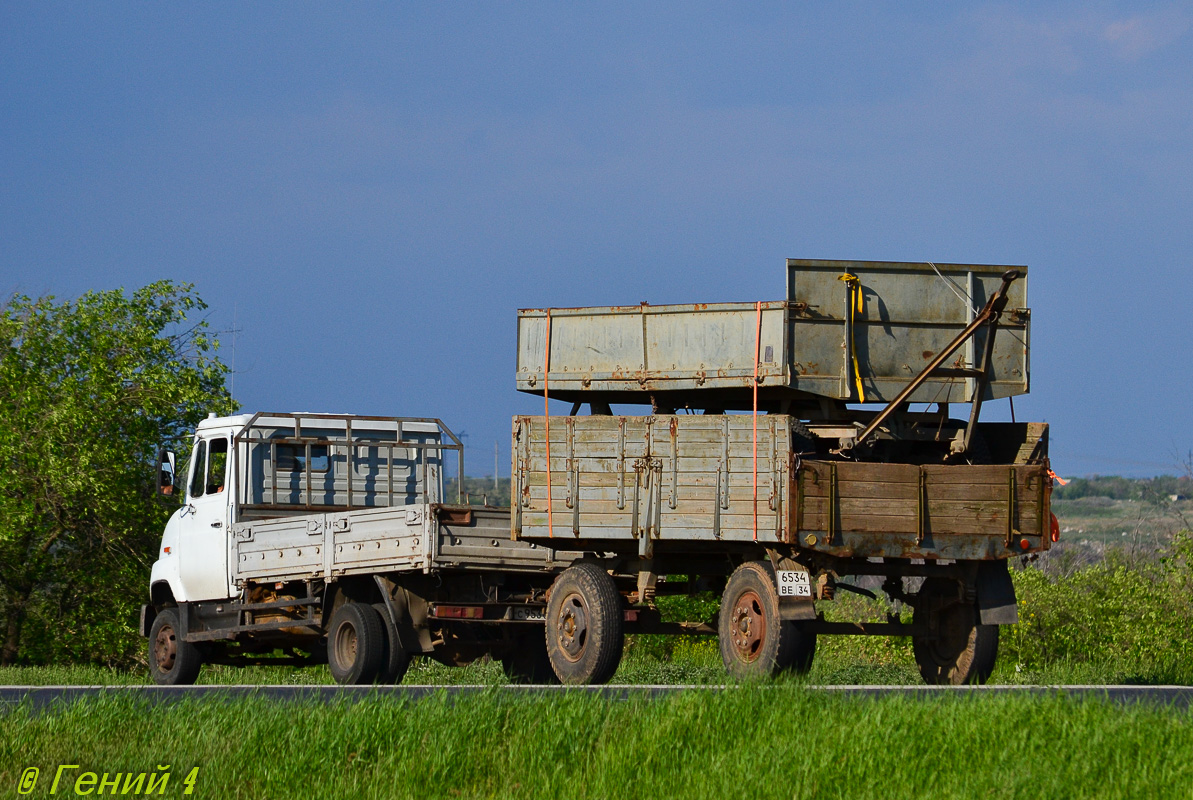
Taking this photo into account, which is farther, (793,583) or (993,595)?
(993,595)

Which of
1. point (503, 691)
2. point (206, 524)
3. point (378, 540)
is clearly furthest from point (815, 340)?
point (206, 524)

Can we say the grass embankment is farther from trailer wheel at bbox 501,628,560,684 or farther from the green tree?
the green tree

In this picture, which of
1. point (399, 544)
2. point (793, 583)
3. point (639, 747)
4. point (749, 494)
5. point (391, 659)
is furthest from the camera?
point (391, 659)

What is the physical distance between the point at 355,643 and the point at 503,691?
4741 millimetres

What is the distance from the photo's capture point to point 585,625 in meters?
14.7

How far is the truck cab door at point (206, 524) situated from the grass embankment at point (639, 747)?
736cm

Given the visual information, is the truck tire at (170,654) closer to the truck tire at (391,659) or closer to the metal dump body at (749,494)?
the truck tire at (391,659)

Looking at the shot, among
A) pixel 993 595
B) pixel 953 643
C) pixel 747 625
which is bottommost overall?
pixel 953 643

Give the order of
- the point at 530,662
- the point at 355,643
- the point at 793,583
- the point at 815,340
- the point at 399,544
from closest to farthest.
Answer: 1. the point at 793,583
2. the point at 815,340
3. the point at 399,544
4. the point at 355,643
5. the point at 530,662

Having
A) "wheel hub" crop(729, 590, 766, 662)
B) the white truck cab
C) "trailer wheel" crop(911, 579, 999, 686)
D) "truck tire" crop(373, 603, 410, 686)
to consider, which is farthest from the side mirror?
"trailer wheel" crop(911, 579, 999, 686)

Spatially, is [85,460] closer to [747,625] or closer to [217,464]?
[217,464]

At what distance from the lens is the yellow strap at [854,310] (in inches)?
573

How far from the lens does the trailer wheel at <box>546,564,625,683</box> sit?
14.5m

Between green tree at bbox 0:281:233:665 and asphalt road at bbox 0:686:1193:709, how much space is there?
44.4 ft
